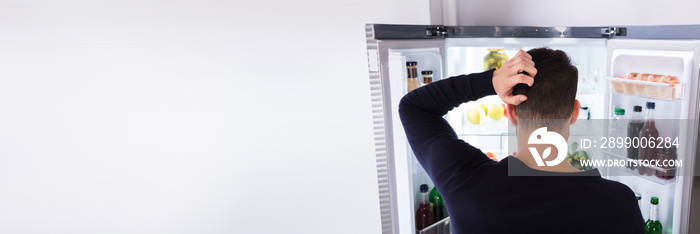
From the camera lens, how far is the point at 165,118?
230 cm

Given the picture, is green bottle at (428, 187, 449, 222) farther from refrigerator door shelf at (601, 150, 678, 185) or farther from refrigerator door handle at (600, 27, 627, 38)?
refrigerator door handle at (600, 27, 627, 38)

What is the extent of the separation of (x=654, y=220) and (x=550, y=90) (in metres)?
0.85

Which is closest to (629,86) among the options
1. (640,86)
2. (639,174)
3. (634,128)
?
(640,86)

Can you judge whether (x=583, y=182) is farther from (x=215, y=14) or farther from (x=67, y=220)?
→ (x=67, y=220)

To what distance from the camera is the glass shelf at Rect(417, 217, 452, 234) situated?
5.15 ft

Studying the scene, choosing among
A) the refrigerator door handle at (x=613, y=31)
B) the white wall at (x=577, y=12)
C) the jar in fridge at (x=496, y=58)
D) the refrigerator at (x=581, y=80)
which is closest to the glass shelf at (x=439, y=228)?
the refrigerator at (x=581, y=80)

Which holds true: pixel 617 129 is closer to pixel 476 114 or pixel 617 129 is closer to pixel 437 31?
pixel 476 114

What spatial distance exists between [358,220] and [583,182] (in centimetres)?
169

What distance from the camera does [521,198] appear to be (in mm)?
858

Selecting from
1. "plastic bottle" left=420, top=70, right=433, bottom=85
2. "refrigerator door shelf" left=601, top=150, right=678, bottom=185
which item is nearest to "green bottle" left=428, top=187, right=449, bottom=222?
"plastic bottle" left=420, top=70, right=433, bottom=85

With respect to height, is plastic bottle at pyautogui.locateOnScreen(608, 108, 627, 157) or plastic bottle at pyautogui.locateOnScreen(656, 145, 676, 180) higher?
plastic bottle at pyautogui.locateOnScreen(608, 108, 627, 157)

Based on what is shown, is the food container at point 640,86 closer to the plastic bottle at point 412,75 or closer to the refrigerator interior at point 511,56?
the refrigerator interior at point 511,56

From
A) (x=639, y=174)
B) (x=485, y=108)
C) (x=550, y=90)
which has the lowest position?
(x=639, y=174)

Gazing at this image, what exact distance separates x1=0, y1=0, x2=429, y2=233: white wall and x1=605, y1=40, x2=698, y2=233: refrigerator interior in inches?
32.5
